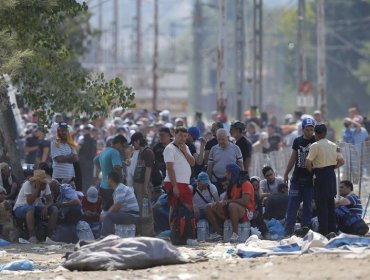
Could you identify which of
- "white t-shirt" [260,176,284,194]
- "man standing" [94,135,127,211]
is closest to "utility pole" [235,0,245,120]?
"man standing" [94,135,127,211]

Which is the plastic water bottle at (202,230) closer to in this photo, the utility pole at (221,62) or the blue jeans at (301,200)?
the blue jeans at (301,200)

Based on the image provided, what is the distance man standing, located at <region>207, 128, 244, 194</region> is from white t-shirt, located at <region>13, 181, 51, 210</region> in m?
2.50

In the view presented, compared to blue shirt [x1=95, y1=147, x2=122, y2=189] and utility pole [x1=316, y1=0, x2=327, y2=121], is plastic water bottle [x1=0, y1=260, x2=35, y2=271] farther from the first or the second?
utility pole [x1=316, y1=0, x2=327, y2=121]

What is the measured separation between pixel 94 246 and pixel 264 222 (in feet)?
18.7

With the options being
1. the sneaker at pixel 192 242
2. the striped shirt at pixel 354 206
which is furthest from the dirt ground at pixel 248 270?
the striped shirt at pixel 354 206

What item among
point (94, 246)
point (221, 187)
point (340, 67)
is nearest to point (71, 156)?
point (221, 187)

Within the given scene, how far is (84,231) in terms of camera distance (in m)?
20.5

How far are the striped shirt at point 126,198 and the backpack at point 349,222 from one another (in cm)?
297

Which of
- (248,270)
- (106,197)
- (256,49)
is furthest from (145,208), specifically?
(256,49)

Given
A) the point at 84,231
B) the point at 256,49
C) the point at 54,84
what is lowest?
the point at 84,231

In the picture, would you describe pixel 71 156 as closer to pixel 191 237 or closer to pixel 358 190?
pixel 191 237

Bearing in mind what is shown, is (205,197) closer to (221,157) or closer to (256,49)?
(221,157)

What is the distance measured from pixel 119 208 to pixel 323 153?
3.33 metres

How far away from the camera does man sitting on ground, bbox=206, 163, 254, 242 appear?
19.9 meters
